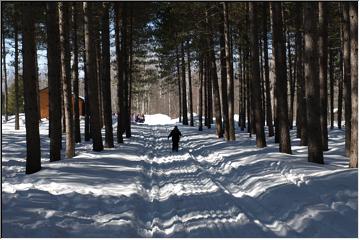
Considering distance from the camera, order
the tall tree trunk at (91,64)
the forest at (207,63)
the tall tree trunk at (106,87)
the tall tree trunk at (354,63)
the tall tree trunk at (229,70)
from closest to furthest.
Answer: the tall tree trunk at (354,63) → the forest at (207,63) → the tall tree trunk at (91,64) → the tall tree trunk at (106,87) → the tall tree trunk at (229,70)

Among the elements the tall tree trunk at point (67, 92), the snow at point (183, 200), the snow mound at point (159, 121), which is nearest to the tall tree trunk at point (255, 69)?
the snow at point (183, 200)

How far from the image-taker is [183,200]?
9648mm

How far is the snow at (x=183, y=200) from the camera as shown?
7344 millimetres

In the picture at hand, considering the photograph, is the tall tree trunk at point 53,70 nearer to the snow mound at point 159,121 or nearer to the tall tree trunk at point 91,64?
the tall tree trunk at point 91,64

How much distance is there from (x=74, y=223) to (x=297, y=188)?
497cm

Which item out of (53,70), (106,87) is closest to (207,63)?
(106,87)

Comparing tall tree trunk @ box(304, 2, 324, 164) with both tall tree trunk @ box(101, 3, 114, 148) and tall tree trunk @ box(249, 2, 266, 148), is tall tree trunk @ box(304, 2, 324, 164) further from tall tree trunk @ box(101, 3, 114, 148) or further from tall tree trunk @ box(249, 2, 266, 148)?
tall tree trunk @ box(101, 3, 114, 148)

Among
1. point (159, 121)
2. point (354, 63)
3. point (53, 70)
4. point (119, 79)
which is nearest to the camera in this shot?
point (354, 63)

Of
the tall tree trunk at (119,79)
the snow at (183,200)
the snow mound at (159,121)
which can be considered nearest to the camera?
the snow at (183,200)

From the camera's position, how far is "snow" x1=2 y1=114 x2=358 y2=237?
7.34 metres

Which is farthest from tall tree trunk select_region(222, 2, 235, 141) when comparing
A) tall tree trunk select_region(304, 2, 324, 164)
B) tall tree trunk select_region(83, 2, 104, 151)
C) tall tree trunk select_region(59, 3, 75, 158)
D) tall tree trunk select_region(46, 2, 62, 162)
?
tall tree trunk select_region(46, 2, 62, 162)

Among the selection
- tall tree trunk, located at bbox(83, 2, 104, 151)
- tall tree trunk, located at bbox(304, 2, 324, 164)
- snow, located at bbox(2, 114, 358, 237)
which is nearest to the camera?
snow, located at bbox(2, 114, 358, 237)

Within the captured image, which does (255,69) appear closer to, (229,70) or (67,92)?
(229,70)

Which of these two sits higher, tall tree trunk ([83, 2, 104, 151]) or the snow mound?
tall tree trunk ([83, 2, 104, 151])
